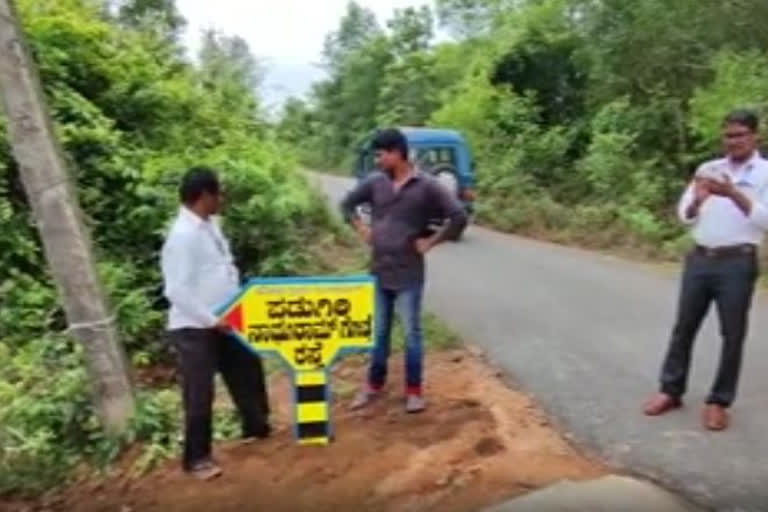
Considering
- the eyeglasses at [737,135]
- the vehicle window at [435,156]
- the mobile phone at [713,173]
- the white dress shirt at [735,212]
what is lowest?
the vehicle window at [435,156]

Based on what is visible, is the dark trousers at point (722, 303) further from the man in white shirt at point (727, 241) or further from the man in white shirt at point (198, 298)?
the man in white shirt at point (198, 298)

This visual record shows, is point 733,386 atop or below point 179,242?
below

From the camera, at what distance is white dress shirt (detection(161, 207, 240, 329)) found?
21.1 ft

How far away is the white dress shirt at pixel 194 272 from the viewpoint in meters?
6.42

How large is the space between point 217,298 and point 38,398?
6.42 ft

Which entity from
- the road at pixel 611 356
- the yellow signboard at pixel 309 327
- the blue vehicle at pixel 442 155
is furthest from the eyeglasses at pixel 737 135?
the blue vehicle at pixel 442 155

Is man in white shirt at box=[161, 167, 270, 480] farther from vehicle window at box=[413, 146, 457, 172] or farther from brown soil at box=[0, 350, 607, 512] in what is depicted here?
vehicle window at box=[413, 146, 457, 172]

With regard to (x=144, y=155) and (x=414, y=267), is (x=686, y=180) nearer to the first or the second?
(x=144, y=155)

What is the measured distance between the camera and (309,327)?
22.6 feet

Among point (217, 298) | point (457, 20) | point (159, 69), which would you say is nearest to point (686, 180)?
point (159, 69)

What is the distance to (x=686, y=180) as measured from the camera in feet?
68.5

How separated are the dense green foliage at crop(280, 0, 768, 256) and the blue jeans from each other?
10660 millimetres

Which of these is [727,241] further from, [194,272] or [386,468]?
[194,272]

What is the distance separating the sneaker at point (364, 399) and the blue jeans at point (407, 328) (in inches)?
8.6
